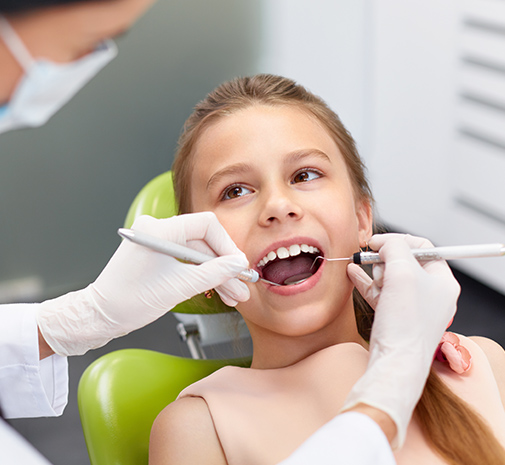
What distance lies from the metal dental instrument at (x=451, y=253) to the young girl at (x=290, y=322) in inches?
3.3

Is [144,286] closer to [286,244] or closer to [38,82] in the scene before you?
[286,244]

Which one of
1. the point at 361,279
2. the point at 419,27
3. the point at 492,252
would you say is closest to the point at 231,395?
the point at 361,279

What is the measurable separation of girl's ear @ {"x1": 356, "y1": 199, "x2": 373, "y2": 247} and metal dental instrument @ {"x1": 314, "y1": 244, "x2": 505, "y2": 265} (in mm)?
235

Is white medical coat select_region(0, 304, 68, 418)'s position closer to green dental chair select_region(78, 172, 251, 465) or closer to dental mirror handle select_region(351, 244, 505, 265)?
green dental chair select_region(78, 172, 251, 465)

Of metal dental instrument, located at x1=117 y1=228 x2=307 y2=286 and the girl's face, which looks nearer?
metal dental instrument, located at x1=117 y1=228 x2=307 y2=286

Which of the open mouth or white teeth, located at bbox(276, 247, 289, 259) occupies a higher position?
white teeth, located at bbox(276, 247, 289, 259)

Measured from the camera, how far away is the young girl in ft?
3.44

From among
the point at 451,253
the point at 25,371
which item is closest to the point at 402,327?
the point at 451,253

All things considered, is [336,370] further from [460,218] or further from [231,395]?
[460,218]

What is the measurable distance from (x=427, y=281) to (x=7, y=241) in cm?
223

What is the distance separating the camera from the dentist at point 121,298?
2.01 ft

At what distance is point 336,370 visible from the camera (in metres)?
1.12

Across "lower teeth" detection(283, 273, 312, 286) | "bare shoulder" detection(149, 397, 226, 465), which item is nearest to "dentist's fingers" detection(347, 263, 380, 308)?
"lower teeth" detection(283, 273, 312, 286)

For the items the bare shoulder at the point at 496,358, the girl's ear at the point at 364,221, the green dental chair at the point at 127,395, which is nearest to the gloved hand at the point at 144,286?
the green dental chair at the point at 127,395
